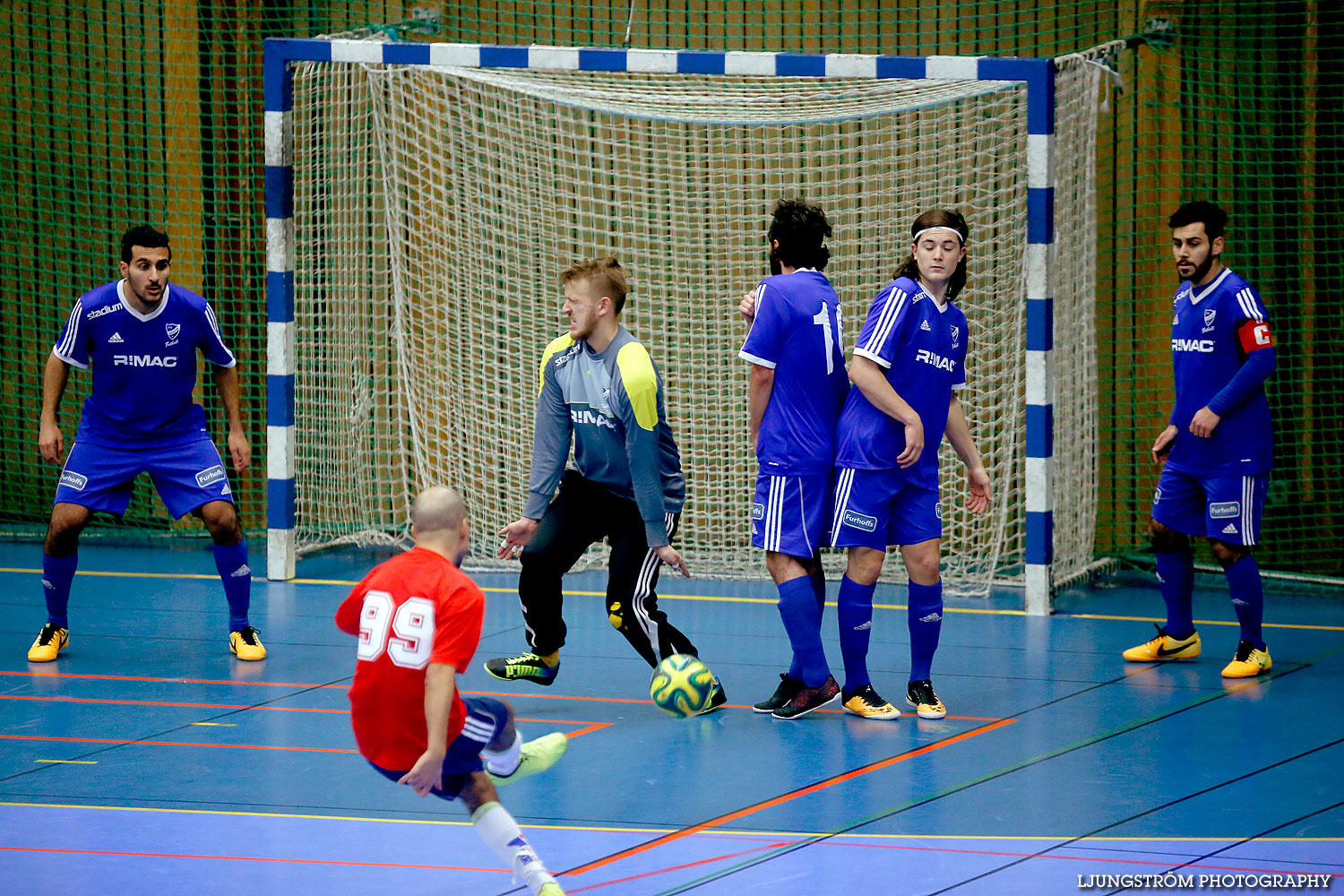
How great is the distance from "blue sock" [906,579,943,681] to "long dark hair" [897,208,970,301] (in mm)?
1274

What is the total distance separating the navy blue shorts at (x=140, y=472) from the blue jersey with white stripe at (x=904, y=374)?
3294mm

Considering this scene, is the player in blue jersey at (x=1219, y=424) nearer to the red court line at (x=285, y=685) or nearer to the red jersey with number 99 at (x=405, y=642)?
the red court line at (x=285, y=685)

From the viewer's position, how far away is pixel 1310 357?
32.9 feet

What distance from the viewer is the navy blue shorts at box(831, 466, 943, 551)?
6562mm

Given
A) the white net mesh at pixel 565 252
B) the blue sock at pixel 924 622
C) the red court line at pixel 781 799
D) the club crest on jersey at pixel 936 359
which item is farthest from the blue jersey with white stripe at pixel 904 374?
the white net mesh at pixel 565 252

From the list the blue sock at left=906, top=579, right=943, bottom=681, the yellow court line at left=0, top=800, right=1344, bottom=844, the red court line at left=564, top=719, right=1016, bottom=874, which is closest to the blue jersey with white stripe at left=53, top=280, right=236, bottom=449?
the yellow court line at left=0, top=800, right=1344, bottom=844

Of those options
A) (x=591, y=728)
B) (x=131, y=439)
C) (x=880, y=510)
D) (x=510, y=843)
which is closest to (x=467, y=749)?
(x=510, y=843)

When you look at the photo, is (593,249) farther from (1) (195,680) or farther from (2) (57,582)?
(1) (195,680)

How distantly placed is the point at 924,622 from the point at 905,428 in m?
0.87

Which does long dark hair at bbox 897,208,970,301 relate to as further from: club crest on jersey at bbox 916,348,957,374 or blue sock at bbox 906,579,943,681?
blue sock at bbox 906,579,943,681

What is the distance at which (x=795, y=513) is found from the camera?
6.65 m

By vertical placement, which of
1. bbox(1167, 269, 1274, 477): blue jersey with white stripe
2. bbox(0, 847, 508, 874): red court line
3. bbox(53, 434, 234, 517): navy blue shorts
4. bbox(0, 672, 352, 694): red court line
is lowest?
bbox(0, 847, 508, 874): red court line

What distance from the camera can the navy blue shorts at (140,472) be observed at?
7.89 meters

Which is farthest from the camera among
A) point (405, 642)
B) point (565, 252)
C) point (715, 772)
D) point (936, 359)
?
point (565, 252)
